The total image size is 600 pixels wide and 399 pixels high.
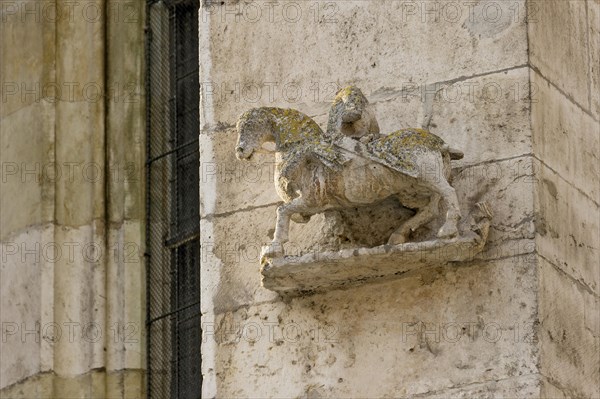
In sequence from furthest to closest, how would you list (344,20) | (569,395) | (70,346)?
(70,346) < (344,20) < (569,395)

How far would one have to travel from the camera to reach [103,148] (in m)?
11.0

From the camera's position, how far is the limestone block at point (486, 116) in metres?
8.24

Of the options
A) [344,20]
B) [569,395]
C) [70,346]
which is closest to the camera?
[569,395]

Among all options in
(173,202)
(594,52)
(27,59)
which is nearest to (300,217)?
(594,52)

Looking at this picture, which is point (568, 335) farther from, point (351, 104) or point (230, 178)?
point (230, 178)

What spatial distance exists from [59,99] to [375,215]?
3.09m

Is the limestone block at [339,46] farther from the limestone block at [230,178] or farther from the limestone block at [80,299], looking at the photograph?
the limestone block at [80,299]

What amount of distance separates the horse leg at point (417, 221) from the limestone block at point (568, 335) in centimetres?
35

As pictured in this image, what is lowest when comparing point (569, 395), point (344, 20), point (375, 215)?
point (569, 395)

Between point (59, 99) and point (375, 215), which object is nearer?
point (375, 215)

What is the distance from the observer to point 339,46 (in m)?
8.64

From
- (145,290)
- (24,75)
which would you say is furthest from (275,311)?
(24,75)

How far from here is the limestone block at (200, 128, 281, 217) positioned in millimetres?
8594

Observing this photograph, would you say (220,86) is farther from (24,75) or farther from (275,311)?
(24,75)
